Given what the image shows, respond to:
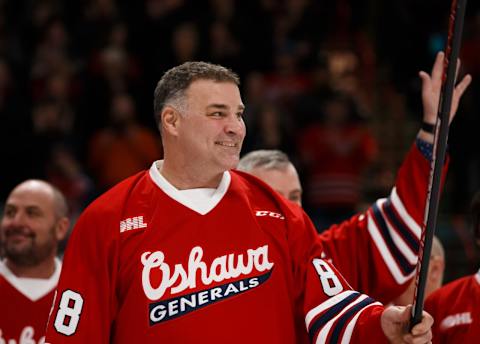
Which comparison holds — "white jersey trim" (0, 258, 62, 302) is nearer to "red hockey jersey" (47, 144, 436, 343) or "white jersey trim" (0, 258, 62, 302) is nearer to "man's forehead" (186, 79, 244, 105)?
"red hockey jersey" (47, 144, 436, 343)

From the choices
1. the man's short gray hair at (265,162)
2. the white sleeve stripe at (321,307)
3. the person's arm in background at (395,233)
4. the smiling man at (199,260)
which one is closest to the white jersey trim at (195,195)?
the smiling man at (199,260)

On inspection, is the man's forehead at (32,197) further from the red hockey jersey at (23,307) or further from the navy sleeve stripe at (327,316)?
the navy sleeve stripe at (327,316)

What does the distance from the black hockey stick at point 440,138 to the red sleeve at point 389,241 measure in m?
0.91

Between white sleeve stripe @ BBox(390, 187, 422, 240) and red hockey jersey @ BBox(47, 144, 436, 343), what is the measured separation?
0.55 meters

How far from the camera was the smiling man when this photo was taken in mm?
3516

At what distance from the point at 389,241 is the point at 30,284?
5.66ft

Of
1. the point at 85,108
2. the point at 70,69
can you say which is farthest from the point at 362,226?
the point at 70,69

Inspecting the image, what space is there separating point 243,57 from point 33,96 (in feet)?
6.04

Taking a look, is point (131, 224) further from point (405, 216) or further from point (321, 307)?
point (405, 216)

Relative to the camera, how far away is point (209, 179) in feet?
12.3

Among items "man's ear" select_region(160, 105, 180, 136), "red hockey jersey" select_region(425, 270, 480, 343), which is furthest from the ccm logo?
"red hockey jersey" select_region(425, 270, 480, 343)

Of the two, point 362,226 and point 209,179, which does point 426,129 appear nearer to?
point 362,226

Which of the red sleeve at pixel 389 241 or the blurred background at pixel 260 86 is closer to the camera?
the red sleeve at pixel 389 241

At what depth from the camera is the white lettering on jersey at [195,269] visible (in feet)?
11.6
